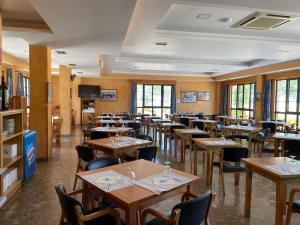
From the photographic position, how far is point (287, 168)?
265 centimetres

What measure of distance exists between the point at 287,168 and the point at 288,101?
8121mm

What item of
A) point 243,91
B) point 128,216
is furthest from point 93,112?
point 128,216

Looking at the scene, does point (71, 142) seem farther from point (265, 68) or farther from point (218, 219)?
point (265, 68)

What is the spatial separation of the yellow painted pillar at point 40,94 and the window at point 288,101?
8.62 m

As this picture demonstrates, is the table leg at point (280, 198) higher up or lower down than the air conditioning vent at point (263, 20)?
lower down

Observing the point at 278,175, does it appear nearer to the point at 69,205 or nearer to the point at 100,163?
the point at 100,163

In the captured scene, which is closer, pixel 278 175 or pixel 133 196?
pixel 133 196

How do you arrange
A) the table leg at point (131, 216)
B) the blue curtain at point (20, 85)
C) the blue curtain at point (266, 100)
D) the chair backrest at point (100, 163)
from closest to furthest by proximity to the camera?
the table leg at point (131, 216) < the chair backrest at point (100, 163) < the blue curtain at point (20, 85) < the blue curtain at point (266, 100)

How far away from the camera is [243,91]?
12.4m

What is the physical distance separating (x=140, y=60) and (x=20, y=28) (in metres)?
5.00

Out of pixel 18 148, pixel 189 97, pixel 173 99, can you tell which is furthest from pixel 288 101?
pixel 18 148

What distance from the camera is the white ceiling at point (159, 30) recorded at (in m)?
3.37

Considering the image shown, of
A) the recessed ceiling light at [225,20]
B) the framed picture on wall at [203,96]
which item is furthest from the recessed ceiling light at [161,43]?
the framed picture on wall at [203,96]

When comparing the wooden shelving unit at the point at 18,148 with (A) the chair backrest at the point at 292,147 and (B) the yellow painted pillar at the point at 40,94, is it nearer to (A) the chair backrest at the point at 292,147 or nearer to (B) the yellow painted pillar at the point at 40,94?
(B) the yellow painted pillar at the point at 40,94
